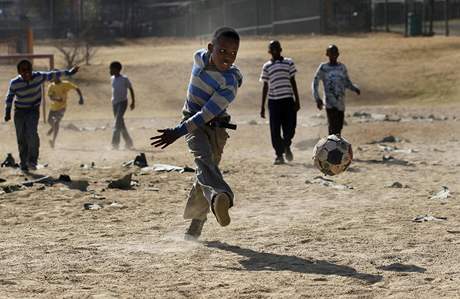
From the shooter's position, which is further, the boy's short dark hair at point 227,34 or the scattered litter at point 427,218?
the scattered litter at point 427,218

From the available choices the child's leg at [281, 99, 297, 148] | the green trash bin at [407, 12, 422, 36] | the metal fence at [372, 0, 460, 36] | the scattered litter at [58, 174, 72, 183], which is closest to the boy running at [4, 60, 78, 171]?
the scattered litter at [58, 174, 72, 183]

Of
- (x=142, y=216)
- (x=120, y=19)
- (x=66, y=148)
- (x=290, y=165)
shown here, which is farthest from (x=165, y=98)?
(x=120, y=19)

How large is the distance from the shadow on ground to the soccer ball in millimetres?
2102

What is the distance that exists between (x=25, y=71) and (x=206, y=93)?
6.44 m

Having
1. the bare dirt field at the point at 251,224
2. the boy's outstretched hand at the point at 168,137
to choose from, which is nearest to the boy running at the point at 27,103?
the bare dirt field at the point at 251,224

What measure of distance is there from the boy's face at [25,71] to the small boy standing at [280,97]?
3373mm

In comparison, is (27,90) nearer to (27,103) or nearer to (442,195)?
(27,103)

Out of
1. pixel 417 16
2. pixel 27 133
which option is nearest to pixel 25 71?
pixel 27 133

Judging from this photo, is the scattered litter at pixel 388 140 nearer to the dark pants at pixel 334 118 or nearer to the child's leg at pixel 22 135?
the dark pants at pixel 334 118

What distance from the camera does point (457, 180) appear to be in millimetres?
12164

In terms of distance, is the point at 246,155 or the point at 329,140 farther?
the point at 246,155

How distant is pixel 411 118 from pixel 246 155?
8.27m

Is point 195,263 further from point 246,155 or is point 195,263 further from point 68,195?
point 246,155

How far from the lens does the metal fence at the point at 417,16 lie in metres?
46.4
